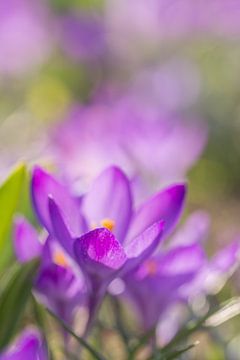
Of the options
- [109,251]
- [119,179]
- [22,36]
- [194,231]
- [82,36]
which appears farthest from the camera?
[22,36]

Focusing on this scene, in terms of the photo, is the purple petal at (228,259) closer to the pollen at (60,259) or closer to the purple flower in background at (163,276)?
the purple flower in background at (163,276)

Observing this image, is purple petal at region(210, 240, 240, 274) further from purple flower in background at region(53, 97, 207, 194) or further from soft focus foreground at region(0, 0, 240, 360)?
purple flower in background at region(53, 97, 207, 194)

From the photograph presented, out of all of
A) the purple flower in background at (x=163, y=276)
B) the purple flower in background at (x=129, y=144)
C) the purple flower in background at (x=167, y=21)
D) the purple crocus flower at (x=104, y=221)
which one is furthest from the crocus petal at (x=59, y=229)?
the purple flower in background at (x=167, y=21)

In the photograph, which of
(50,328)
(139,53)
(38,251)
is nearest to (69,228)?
(38,251)

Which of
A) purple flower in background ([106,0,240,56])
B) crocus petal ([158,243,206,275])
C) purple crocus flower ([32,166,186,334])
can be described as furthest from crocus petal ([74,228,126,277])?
purple flower in background ([106,0,240,56])

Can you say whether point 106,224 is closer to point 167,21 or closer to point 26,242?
point 26,242

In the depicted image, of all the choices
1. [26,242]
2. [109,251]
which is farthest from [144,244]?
[26,242]

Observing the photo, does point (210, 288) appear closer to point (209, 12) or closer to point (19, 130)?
point (19, 130)
